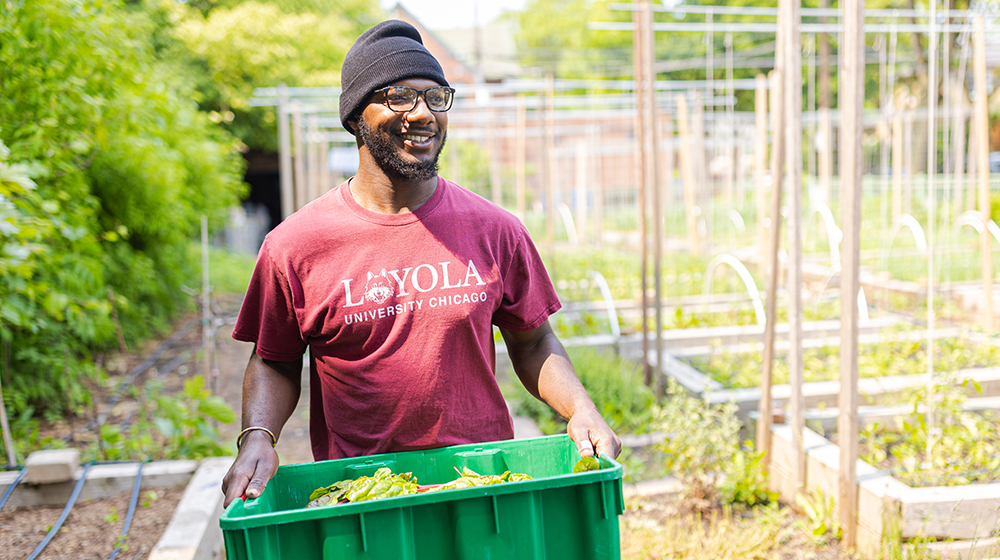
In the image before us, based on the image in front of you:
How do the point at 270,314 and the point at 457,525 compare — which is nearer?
the point at 457,525

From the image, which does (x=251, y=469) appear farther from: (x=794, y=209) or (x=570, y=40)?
(x=570, y=40)

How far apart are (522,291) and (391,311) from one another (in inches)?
14.2

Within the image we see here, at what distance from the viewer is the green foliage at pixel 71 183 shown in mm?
3619

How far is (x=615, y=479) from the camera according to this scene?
1.35 metres

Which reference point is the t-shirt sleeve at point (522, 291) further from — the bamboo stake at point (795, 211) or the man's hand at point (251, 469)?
the bamboo stake at point (795, 211)

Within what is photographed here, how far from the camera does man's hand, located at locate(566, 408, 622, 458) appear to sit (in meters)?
1.56

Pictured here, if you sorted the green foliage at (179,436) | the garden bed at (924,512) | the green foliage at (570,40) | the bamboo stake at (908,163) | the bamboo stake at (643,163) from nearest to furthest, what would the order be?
the garden bed at (924,512) → the green foliage at (179,436) → the bamboo stake at (643,163) → the bamboo stake at (908,163) → the green foliage at (570,40)

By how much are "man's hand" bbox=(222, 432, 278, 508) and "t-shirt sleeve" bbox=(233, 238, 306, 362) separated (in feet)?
0.76

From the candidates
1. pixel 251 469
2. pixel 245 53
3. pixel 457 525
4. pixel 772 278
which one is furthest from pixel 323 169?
pixel 457 525

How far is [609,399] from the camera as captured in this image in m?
5.08

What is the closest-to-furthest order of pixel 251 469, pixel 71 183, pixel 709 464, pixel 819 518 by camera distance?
pixel 251 469, pixel 819 518, pixel 709 464, pixel 71 183

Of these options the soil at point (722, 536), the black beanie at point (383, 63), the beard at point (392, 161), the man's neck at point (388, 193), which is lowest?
the soil at point (722, 536)

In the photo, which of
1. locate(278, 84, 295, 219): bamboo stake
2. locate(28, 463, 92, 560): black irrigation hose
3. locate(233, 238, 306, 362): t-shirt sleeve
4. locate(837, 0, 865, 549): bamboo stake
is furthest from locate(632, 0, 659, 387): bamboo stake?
locate(278, 84, 295, 219): bamboo stake

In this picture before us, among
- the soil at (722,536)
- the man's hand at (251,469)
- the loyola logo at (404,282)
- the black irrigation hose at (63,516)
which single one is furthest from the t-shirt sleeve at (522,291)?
the black irrigation hose at (63,516)
